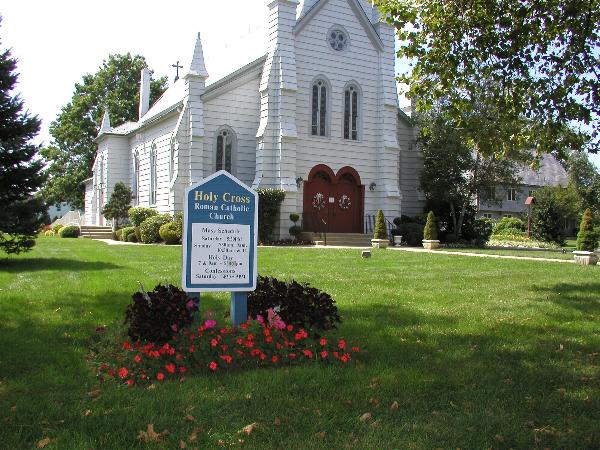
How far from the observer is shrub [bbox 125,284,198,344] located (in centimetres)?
573

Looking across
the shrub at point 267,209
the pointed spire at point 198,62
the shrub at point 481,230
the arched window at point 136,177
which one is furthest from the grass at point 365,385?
the arched window at point 136,177

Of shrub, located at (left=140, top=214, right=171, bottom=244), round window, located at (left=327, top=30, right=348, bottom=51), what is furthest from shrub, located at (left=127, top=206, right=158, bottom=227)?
round window, located at (left=327, top=30, right=348, bottom=51)

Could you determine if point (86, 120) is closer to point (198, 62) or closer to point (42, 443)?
point (198, 62)

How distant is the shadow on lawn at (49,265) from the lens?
45.9 feet

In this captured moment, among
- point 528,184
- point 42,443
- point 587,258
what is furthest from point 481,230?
point 528,184

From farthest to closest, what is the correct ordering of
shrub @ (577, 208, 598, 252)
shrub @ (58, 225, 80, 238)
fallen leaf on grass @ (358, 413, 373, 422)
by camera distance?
1. shrub @ (58, 225, 80, 238)
2. shrub @ (577, 208, 598, 252)
3. fallen leaf on grass @ (358, 413, 373, 422)

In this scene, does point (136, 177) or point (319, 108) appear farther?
point (136, 177)

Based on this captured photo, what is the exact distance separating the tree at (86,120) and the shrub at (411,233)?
3318cm

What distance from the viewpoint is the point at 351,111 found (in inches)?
1161

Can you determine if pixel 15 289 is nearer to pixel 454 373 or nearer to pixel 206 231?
pixel 206 231

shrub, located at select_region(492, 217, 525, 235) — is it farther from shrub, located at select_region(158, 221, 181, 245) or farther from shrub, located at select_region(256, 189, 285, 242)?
shrub, located at select_region(158, 221, 181, 245)

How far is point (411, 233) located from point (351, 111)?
6911 millimetres

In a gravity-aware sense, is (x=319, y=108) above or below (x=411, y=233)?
above

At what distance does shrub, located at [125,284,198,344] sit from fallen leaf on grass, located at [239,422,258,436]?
1714 millimetres
